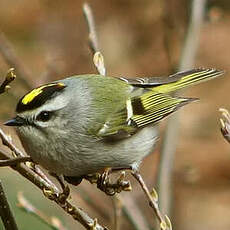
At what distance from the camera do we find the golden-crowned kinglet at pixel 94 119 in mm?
3104

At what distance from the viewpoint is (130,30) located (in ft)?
31.6

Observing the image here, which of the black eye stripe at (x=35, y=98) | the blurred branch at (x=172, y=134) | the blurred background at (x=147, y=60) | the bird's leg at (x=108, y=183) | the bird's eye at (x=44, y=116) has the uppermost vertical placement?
the black eye stripe at (x=35, y=98)

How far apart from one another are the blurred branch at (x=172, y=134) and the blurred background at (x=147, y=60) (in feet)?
7.23

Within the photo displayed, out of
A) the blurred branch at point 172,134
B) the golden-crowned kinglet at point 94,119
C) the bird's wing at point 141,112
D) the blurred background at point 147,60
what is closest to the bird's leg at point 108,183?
the golden-crowned kinglet at point 94,119

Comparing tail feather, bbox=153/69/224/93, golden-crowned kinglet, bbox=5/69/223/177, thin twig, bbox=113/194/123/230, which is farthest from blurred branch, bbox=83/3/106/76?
thin twig, bbox=113/194/123/230

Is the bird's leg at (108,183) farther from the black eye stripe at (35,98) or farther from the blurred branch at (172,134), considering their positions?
the blurred branch at (172,134)

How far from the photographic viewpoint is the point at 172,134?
4.09m

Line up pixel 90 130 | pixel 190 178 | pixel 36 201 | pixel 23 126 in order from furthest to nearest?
pixel 36 201, pixel 190 178, pixel 90 130, pixel 23 126

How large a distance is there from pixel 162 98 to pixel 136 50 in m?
5.72

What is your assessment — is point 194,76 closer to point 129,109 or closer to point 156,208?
point 129,109

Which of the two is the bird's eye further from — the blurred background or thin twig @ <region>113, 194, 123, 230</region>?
the blurred background

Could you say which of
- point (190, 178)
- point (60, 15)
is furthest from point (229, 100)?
point (190, 178)

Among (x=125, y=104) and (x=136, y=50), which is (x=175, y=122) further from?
(x=136, y=50)

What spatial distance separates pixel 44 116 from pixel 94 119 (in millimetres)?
351
